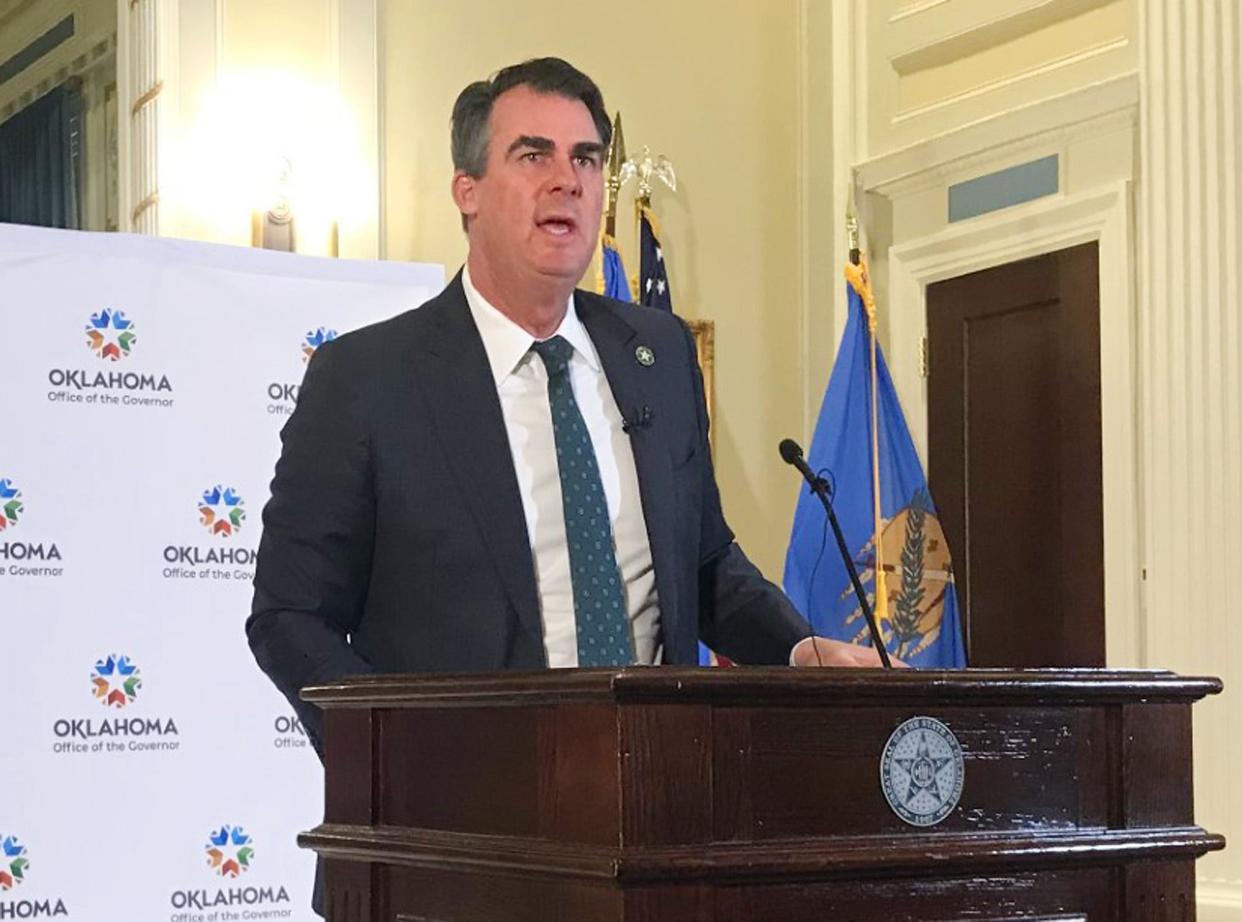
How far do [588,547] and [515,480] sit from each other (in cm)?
12

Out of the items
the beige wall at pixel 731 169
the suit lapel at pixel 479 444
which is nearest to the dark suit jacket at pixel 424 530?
the suit lapel at pixel 479 444

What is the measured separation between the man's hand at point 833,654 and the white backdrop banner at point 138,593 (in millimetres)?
2590

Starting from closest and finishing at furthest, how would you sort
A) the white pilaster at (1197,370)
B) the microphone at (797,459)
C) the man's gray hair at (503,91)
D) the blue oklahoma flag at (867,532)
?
1. the microphone at (797,459)
2. the man's gray hair at (503,91)
3. the white pilaster at (1197,370)
4. the blue oklahoma flag at (867,532)

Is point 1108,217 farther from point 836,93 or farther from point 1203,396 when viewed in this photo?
point 836,93

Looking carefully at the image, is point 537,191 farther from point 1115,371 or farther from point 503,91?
point 1115,371

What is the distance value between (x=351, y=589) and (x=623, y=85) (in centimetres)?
452

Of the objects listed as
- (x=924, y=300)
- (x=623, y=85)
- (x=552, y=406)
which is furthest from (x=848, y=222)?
(x=552, y=406)

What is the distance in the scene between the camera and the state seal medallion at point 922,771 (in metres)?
1.66

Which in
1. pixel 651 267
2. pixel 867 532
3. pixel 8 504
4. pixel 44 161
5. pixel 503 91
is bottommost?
pixel 867 532

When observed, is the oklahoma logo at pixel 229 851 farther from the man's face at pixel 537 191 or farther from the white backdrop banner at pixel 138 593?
the man's face at pixel 537 191

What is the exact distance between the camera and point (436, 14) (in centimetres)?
618

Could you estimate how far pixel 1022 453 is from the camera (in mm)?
5930

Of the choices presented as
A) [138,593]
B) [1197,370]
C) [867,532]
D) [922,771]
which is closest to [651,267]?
[867,532]

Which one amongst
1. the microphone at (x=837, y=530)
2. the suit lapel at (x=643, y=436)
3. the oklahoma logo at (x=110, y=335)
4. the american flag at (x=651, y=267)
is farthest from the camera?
the american flag at (x=651, y=267)
